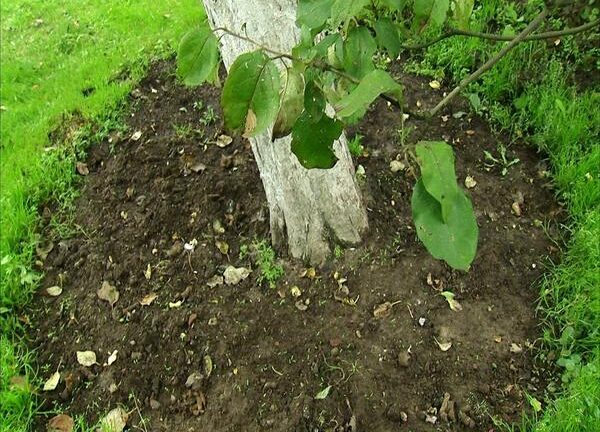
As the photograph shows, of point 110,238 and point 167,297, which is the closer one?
point 167,297

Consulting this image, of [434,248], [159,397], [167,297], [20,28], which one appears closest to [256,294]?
[167,297]

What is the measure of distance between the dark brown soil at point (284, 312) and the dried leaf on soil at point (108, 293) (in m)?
0.02

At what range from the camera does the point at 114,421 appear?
2410 millimetres

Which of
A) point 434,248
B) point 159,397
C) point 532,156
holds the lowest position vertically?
point 532,156

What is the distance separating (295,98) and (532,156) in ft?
8.25

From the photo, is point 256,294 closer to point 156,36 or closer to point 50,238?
point 50,238

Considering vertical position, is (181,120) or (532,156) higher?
(181,120)

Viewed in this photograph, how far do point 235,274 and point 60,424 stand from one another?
0.96 m

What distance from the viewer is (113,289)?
9.28 ft

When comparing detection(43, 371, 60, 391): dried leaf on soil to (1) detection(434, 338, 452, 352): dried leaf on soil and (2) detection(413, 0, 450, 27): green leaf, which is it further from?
(2) detection(413, 0, 450, 27): green leaf

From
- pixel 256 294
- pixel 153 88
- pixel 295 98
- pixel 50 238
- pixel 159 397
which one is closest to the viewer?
pixel 295 98

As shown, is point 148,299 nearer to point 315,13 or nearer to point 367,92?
point 315,13

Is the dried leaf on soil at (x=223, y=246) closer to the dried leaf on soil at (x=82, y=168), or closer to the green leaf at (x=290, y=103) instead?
the dried leaf on soil at (x=82, y=168)

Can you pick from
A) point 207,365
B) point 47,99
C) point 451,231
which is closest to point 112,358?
point 207,365
